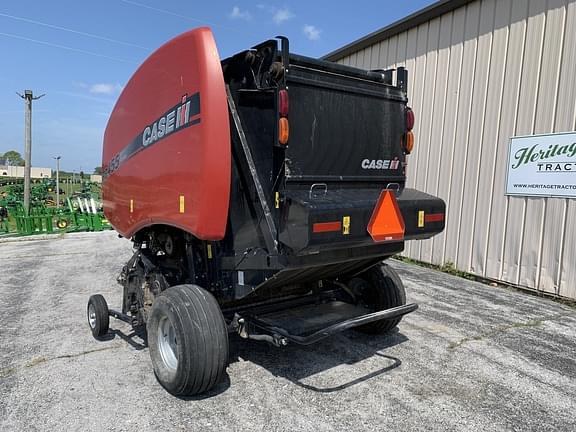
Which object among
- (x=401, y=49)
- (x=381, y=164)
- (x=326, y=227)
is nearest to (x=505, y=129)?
(x=401, y=49)

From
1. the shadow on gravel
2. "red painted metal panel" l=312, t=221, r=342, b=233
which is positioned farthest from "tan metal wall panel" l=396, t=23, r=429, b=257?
"red painted metal panel" l=312, t=221, r=342, b=233

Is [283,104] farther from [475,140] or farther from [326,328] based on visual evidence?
[475,140]

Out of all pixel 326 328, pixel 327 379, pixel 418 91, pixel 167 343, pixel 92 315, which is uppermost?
pixel 418 91

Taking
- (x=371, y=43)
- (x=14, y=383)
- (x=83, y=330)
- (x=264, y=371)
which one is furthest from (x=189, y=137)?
(x=371, y=43)

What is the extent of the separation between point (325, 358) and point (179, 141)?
7.70 ft

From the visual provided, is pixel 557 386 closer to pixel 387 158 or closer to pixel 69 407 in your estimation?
pixel 387 158

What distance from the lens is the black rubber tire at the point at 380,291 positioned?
446 cm

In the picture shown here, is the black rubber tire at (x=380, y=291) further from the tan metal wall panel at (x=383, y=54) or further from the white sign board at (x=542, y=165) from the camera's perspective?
the tan metal wall panel at (x=383, y=54)

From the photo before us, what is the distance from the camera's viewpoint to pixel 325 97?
3439mm

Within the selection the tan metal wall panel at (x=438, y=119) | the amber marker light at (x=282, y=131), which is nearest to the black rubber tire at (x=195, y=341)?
the amber marker light at (x=282, y=131)

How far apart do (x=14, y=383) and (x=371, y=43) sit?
9792mm

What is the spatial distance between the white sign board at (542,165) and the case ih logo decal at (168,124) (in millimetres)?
5703

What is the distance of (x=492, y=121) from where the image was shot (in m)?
7.66

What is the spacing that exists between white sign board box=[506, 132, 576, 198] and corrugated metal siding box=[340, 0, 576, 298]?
0.13m
